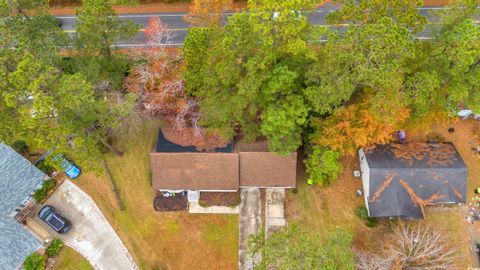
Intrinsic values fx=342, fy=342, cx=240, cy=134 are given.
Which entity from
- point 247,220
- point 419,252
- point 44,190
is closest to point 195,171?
point 247,220

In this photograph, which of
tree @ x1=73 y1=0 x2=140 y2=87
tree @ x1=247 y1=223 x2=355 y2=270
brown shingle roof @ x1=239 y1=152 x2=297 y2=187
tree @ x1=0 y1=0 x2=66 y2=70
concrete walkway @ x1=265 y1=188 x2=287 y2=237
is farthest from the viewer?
concrete walkway @ x1=265 y1=188 x2=287 y2=237

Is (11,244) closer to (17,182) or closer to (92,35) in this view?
(17,182)

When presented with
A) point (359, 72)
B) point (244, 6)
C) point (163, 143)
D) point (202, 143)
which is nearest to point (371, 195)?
point (359, 72)

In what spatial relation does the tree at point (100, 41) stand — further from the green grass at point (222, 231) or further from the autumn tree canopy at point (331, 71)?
the green grass at point (222, 231)

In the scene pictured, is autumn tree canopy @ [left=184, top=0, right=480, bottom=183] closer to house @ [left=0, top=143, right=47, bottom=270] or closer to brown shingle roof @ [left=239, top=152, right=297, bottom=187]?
brown shingle roof @ [left=239, top=152, right=297, bottom=187]

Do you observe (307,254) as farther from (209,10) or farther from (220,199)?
(209,10)

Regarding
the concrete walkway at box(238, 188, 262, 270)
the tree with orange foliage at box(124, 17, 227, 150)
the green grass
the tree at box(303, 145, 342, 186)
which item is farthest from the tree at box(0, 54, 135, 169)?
the tree at box(303, 145, 342, 186)
